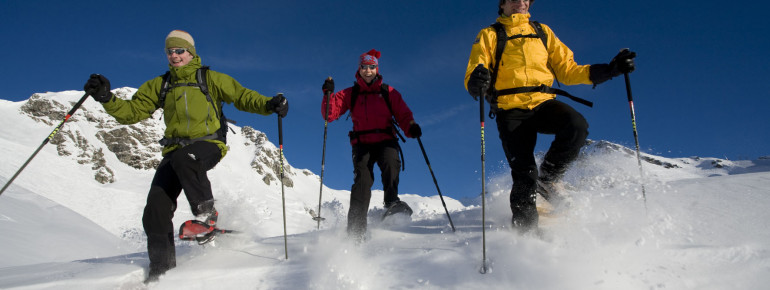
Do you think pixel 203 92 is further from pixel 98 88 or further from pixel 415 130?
pixel 415 130

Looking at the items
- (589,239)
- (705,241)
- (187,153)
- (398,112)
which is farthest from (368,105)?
(705,241)

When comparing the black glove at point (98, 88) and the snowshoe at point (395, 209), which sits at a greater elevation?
the black glove at point (98, 88)

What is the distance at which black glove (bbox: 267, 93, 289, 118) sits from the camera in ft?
14.0

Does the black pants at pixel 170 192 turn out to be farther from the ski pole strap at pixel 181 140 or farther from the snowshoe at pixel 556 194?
the snowshoe at pixel 556 194

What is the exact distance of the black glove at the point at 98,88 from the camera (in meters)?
3.92

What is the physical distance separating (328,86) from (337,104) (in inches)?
15.8

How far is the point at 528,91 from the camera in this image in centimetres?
405

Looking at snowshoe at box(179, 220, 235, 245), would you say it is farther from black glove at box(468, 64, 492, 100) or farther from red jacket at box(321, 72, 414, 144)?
black glove at box(468, 64, 492, 100)

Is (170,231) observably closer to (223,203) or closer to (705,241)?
(223,203)

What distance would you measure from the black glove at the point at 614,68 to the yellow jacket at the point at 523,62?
0.25ft

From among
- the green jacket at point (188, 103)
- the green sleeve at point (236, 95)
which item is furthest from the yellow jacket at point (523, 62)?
the green jacket at point (188, 103)

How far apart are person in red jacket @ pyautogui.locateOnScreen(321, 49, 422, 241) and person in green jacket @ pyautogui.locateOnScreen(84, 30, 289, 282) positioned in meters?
1.20

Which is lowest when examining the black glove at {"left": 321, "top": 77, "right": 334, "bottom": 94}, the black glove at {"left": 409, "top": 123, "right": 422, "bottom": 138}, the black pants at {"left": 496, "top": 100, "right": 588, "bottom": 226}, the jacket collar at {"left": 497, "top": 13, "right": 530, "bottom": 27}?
the black pants at {"left": 496, "top": 100, "right": 588, "bottom": 226}

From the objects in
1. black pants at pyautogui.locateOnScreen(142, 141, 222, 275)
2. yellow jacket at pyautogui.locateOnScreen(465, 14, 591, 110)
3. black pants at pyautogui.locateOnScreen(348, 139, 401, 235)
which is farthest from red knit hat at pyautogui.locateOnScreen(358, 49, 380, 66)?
black pants at pyautogui.locateOnScreen(142, 141, 222, 275)
